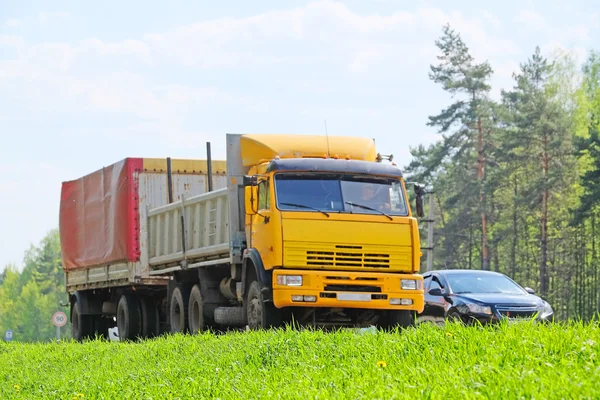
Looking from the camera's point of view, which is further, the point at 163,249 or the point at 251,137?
the point at 163,249

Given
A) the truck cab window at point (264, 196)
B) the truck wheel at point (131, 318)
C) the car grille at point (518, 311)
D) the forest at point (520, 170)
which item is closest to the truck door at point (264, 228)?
the truck cab window at point (264, 196)

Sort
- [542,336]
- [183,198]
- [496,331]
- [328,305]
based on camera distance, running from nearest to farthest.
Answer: [542,336], [496,331], [328,305], [183,198]

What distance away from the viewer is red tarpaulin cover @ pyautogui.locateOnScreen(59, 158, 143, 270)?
76.4ft

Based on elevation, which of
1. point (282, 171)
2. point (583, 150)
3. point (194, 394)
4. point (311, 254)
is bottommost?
point (194, 394)

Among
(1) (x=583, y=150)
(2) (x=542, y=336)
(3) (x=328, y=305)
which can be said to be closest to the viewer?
(2) (x=542, y=336)

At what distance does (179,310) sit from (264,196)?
5087mm

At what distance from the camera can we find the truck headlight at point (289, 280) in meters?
15.2

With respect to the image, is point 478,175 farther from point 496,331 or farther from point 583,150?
point 496,331

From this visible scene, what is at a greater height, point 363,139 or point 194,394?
point 363,139

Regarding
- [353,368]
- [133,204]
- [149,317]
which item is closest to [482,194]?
[149,317]

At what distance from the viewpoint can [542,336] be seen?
9.07 metres

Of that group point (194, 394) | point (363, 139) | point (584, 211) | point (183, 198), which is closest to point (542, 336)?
point (194, 394)

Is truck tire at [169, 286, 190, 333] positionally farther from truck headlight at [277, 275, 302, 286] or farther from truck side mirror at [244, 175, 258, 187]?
truck headlight at [277, 275, 302, 286]

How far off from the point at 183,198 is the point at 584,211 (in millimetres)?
33816
